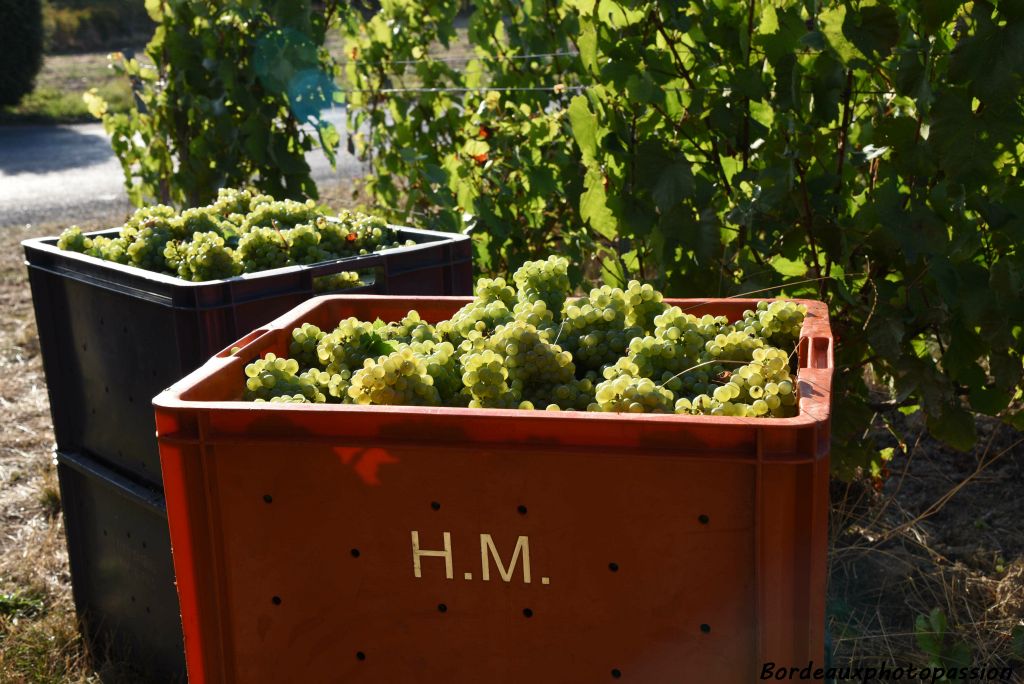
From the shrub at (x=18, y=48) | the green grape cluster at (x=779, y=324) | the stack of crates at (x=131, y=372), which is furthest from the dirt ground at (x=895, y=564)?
the shrub at (x=18, y=48)

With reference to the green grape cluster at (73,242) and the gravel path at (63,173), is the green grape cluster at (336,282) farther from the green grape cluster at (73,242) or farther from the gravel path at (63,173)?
the gravel path at (63,173)

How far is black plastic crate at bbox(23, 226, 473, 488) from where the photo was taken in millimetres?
1925

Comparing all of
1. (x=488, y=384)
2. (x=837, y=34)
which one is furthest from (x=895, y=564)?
(x=488, y=384)

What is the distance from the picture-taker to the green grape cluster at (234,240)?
2154mm

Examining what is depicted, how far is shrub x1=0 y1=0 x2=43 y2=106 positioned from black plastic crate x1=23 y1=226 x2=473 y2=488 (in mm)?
14034

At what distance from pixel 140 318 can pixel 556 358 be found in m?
0.97

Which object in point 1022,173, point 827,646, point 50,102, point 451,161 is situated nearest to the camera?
point 827,646

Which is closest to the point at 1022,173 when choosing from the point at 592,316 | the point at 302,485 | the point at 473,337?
the point at 592,316

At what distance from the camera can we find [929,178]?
87.0 inches

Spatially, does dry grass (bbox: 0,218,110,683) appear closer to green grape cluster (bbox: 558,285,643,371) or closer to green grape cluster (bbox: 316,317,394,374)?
green grape cluster (bbox: 316,317,394,374)

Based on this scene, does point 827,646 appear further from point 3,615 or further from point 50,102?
point 50,102

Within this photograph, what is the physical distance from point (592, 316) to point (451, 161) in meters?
2.35

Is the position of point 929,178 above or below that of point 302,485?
above

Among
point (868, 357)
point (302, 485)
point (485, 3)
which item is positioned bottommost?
point (868, 357)
